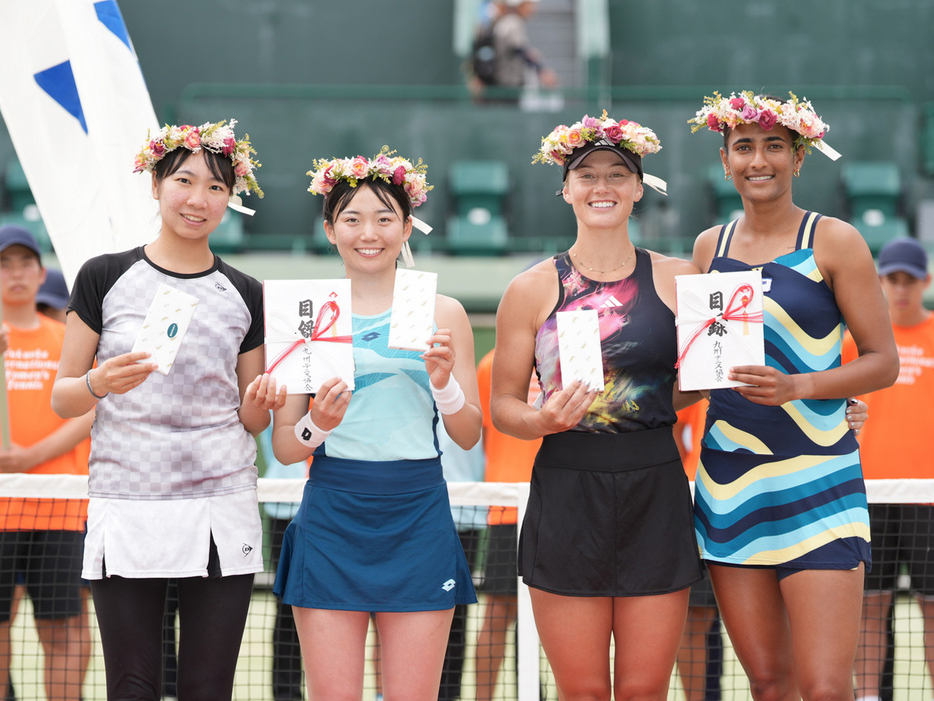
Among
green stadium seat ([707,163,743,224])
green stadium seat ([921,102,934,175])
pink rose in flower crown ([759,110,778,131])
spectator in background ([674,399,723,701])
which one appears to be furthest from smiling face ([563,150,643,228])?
green stadium seat ([921,102,934,175])

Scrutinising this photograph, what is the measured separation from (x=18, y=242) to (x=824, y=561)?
14.2 feet

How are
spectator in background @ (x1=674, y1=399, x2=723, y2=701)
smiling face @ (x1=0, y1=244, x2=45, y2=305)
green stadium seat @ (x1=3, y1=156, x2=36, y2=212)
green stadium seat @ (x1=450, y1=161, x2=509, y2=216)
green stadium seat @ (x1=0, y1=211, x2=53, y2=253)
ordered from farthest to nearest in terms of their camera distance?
green stadium seat @ (x1=3, y1=156, x2=36, y2=212) < green stadium seat @ (x1=450, y1=161, x2=509, y2=216) < green stadium seat @ (x1=0, y1=211, x2=53, y2=253) < smiling face @ (x1=0, y1=244, x2=45, y2=305) < spectator in background @ (x1=674, y1=399, x2=723, y2=701)

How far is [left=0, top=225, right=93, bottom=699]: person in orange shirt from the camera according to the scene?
16.3 ft

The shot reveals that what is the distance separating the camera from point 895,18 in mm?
14008

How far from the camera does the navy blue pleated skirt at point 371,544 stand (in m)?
3.37

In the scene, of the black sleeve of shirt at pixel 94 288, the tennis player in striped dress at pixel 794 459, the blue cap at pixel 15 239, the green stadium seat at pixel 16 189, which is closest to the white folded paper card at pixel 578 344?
the tennis player in striped dress at pixel 794 459

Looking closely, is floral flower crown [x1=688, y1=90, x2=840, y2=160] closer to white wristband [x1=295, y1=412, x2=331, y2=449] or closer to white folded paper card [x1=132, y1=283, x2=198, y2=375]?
white wristband [x1=295, y1=412, x2=331, y2=449]

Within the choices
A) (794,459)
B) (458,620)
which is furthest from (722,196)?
(794,459)

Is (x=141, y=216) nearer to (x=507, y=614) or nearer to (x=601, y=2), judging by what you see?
(x=507, y=614)

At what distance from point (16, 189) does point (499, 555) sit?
9.08 meters

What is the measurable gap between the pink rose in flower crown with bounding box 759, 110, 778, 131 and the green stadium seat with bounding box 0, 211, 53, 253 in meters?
8.51

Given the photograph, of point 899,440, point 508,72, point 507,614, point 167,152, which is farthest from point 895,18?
point 167,152

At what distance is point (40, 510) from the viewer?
4984 millimetres

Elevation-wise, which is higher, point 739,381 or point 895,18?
point 895,18
